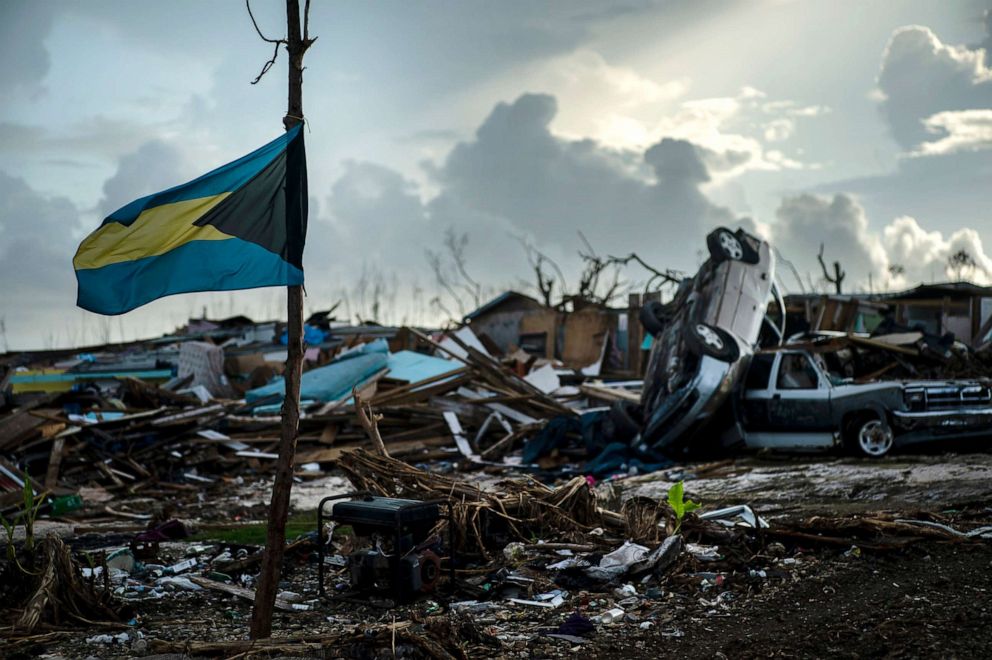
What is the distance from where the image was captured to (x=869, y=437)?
599 inches

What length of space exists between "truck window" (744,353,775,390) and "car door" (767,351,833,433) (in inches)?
5.5

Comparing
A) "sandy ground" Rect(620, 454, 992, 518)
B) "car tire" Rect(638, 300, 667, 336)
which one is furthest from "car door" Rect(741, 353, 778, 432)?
"car tire" Rect(638, 300, 667, 336)

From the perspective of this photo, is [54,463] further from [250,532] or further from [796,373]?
[796,373]

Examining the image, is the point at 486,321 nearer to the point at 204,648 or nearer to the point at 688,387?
the point at 688,387

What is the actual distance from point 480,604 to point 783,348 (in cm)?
1024

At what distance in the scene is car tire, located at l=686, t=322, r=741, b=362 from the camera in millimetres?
16016

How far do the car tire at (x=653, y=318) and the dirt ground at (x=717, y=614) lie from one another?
8.98m

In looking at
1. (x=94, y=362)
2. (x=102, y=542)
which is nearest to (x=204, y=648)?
(x=102, y=542)

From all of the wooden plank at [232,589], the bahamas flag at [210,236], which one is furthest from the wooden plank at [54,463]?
the bahamas flag at [210,236]

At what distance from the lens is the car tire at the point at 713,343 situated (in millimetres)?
16016

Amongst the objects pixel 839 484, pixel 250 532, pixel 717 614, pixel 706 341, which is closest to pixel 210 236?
pixel 717 614

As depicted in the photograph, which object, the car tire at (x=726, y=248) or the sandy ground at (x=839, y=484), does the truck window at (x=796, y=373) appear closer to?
the sandy ground at (x=839, y=484)

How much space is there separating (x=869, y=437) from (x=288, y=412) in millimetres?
11105

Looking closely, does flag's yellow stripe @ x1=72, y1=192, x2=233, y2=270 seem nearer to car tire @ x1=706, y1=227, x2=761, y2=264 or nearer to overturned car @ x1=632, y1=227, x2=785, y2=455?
overturned car @ x1=632, y1=227, x2=785, y2=455
